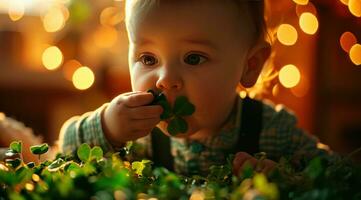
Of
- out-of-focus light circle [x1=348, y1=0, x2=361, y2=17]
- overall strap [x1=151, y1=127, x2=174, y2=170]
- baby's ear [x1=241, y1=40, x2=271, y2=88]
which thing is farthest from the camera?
out-of-focus light circle [x1=348, y1=0, x2=361, y2=17]

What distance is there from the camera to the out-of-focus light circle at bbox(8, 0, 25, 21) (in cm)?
259

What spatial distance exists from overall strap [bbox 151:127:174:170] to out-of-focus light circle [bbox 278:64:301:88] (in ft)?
3.68

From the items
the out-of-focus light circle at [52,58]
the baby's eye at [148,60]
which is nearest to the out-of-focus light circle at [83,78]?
the out-of-focus light circle at [52,58]

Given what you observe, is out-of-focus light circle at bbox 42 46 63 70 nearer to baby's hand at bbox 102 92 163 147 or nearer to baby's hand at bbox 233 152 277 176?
baby's hand at bbox 102 92 163 147

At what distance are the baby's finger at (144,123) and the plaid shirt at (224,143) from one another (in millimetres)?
215

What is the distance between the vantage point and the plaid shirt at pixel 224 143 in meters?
1.08

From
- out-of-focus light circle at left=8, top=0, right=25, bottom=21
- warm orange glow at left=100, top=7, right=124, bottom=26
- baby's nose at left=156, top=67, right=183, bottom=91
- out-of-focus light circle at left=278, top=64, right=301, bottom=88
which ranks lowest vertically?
out-of-focus light circle at left=278, top=64, right=301, bottom=88

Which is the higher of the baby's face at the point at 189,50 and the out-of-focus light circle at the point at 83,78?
the baby's face at the point at 189,50

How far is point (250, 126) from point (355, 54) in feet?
4.26

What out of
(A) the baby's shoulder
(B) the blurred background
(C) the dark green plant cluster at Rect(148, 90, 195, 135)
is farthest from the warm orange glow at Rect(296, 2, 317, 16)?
(C) the dark green plant cluster at Rect(148, 90, 195, 135)

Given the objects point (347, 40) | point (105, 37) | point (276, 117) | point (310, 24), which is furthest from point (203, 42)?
point (105, 37)

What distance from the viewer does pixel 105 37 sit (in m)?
2.58

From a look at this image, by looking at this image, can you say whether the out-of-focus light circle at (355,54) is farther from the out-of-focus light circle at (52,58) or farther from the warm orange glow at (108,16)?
the out-of-focus light circle at (52,58)

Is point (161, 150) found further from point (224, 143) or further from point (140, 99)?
point (140, 99)
